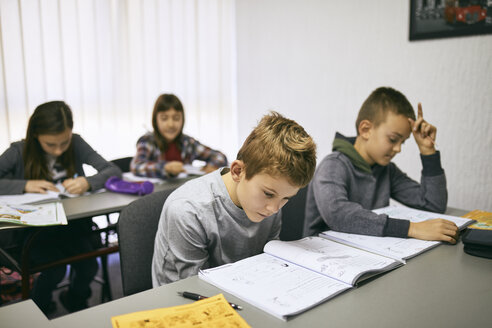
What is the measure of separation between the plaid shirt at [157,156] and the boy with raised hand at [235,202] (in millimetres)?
1239

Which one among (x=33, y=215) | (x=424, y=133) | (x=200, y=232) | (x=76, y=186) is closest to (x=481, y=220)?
(x=424, y=133)

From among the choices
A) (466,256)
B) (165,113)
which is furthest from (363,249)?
(165,113)

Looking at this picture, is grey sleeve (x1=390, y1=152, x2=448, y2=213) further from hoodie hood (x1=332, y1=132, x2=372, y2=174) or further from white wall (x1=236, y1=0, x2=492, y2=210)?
white wall (x1=236, y1=0, x2=492, y2=210)

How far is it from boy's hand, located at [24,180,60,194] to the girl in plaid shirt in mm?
556

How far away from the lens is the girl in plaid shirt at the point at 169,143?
2.69 metres

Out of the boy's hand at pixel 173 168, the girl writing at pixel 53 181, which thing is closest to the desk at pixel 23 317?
the girl writing at pixel 53 181

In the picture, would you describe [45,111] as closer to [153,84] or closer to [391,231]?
[153,84]

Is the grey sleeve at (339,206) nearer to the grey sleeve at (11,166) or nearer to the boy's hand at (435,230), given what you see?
the boy's hand at (435,230)

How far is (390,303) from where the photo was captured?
2.99 ft

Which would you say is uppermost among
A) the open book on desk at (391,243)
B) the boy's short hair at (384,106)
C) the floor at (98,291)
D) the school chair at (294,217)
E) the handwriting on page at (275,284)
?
the boy's short hair at (384,106)

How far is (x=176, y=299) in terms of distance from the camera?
3.04 ft

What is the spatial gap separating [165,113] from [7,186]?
103 centimetres

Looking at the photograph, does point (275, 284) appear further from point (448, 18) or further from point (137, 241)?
point (448, 18)

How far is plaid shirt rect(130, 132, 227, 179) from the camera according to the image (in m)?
2.46
